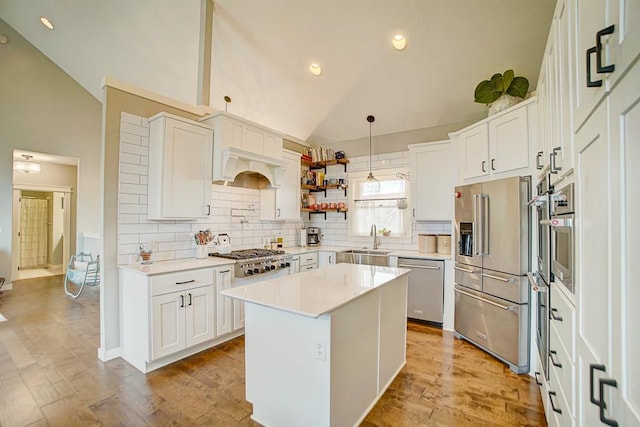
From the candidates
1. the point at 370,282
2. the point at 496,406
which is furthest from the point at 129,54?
the point at 496,406

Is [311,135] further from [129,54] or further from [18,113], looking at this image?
[18,113]

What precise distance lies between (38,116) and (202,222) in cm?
487

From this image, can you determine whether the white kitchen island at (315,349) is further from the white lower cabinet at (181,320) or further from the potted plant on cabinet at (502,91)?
the potted plant on cabinet at (502,91)

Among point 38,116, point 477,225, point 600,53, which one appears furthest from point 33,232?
point 600,53

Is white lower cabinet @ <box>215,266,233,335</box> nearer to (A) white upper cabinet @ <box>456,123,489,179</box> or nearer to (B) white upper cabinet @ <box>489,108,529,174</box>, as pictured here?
(A) white upper cabinet @ <box>456,123,489,179</box>

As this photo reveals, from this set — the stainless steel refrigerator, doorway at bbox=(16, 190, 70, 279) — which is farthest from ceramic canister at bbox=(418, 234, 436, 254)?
doorway at bbox=(16, 190, 70, 279)

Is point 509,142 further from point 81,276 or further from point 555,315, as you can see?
point 81,276

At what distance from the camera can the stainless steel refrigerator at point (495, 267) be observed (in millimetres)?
2719

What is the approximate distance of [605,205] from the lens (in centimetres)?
82

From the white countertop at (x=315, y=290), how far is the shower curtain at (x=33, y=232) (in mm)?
9081

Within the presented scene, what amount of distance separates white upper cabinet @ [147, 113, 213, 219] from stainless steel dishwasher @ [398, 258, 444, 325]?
2.78 meters

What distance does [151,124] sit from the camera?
318cm

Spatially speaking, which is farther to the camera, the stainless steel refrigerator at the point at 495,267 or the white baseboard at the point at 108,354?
the white baseboard at the point at 108,354

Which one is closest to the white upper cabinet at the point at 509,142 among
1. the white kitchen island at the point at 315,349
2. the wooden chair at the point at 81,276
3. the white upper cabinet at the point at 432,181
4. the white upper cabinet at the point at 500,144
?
the white upper cabinet at the point at 500,144
